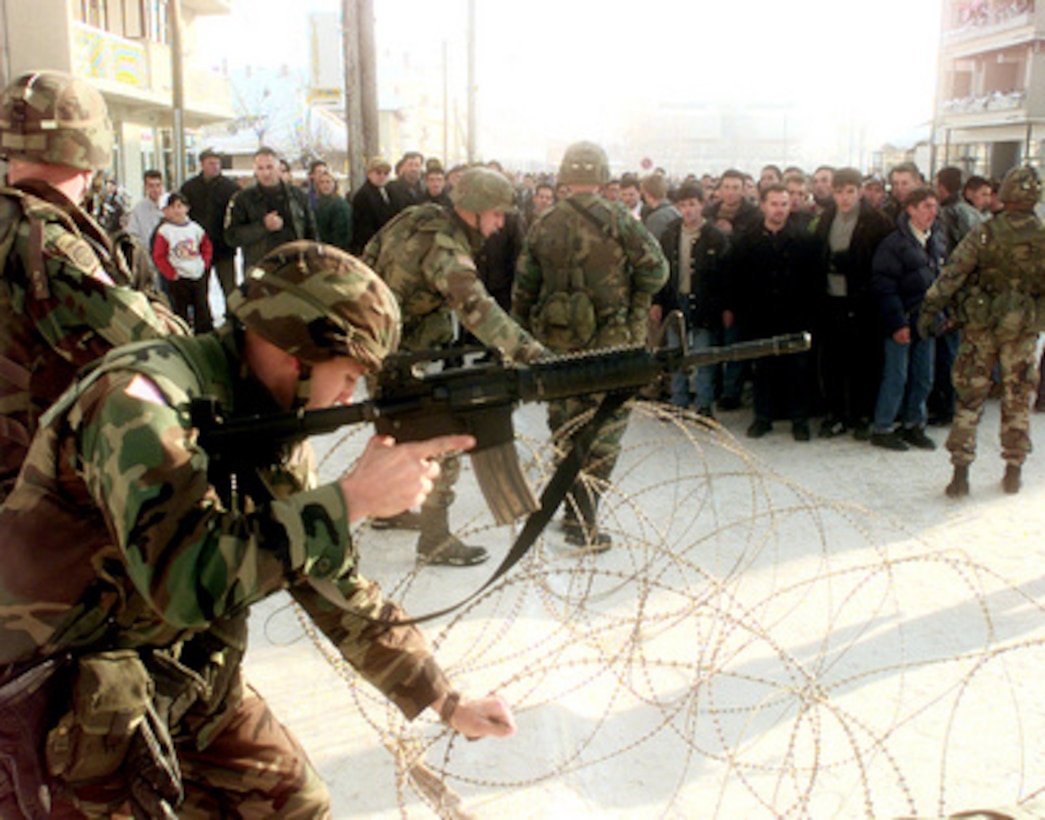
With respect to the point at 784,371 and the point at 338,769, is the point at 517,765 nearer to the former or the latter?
the point at 338,769

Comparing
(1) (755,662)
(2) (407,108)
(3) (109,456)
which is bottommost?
(1) (755,662)

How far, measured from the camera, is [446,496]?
4.84m

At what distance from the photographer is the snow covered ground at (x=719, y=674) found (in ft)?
9.32

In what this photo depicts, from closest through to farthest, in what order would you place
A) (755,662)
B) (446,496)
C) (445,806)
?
1. (445,806)
2. (755,662)
3. (446,496)

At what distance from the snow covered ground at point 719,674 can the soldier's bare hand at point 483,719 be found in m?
0.06

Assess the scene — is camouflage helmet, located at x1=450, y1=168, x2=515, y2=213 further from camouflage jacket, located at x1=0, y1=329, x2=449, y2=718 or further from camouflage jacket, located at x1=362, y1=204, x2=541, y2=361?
camouflage jacket, located at x1=0, y1=329, x2=449, y2=718

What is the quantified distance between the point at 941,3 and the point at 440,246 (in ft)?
142

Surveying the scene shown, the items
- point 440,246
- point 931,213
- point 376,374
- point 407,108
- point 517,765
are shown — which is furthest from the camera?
point 407,108

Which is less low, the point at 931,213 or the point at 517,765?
the point at 931,213

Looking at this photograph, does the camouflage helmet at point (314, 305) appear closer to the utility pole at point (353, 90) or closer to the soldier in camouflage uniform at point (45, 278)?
the soldier in camouflage uniform at point (45, 278)

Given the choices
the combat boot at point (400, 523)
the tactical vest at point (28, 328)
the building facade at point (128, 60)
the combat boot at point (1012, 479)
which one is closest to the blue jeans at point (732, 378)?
the combat boot at point (1012, 479)

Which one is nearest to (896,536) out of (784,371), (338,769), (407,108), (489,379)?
(784,371)

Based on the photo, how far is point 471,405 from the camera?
2.04 meters

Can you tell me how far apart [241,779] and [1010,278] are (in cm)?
513
